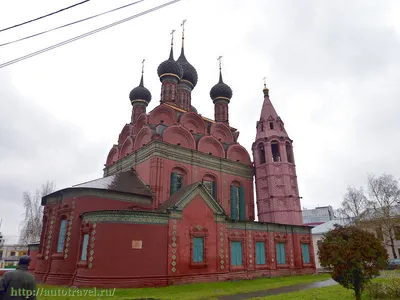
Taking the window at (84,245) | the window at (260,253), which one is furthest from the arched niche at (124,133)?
the window at (260,253)

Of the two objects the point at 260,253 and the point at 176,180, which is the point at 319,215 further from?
the point at 176,180

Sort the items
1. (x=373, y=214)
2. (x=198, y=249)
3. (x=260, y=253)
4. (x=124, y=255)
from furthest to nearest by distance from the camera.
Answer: (x=373, y=214), (x=260, y=253), (x=198, y=249), (x=124, y=255)

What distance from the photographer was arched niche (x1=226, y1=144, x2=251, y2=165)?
25030 mm

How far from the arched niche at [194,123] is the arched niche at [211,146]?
3.48 feet

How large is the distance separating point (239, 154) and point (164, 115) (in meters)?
7.39

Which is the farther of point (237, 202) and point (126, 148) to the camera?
point (126, 148)

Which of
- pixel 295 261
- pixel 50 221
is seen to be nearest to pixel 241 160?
pixel 295 261

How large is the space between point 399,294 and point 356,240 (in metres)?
2.03

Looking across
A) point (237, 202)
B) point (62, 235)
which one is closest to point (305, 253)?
point (237, 202)

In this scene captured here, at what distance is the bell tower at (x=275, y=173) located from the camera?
2330 centimetres

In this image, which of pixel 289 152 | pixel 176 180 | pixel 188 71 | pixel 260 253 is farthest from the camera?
pixel 188 71

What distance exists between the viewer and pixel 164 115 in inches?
917

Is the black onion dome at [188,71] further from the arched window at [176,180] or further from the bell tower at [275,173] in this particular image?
the arched window at [176,180]

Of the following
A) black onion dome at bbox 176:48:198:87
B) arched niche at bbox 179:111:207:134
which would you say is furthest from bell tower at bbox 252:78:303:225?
black onion dome at bbox 176:48:198:87
